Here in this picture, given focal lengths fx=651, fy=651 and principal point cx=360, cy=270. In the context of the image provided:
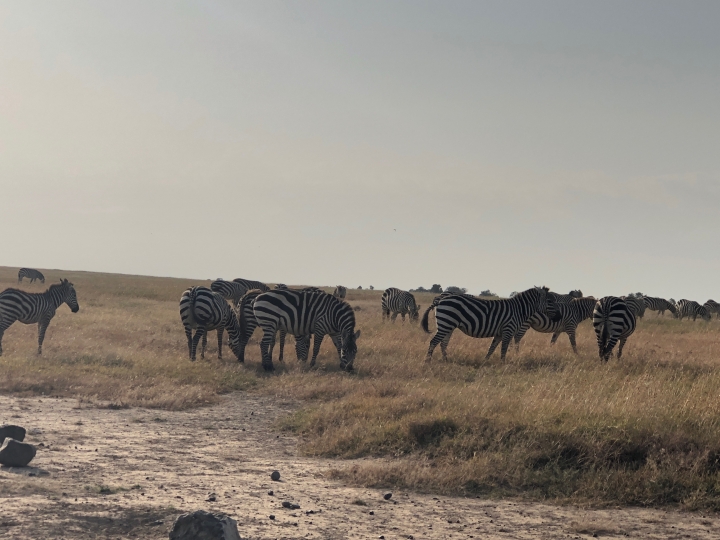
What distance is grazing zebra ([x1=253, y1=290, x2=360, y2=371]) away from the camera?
17.7 m

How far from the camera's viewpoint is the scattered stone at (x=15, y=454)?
7488mm

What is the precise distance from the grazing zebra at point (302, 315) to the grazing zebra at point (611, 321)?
7.29m

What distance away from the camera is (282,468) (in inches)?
329

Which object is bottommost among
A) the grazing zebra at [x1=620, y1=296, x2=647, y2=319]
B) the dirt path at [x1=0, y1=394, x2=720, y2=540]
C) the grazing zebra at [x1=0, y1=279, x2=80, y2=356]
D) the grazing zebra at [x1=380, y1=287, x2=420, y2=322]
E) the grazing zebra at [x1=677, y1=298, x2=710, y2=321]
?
the dirt path at [x1=0, y1=394, x2=720, y2=540]

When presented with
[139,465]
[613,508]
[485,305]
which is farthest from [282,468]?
[485,305]

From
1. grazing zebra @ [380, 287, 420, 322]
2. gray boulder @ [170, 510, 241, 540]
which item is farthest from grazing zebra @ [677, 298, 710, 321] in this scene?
gray boulder @ [170, 510, 241, 540]

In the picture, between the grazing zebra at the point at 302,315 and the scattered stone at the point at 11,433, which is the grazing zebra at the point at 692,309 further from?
the scattered stone at the point at 11,433

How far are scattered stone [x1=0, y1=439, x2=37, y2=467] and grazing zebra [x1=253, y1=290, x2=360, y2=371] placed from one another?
32.6 ft

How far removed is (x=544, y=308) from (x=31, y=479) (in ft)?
52.0

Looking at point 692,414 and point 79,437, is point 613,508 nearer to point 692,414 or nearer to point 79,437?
point 692,414

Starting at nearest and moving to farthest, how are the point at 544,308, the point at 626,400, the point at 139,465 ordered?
the point at 139,465, the point at 626,400, the point at 544,308

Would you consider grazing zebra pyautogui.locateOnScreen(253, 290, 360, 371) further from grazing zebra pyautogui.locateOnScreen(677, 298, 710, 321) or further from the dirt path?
grazing zebra pyautogui.locateOnScreen(677, 298, 710, 321)

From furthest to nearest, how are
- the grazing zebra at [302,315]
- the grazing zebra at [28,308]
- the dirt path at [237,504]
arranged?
1. the grazing zebra at [28,308]
2. the grazing zebra at [302,315]
3. the dirt path at [237,504]

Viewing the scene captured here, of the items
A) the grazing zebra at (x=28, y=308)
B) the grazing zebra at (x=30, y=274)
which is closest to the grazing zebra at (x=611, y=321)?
the grazing zebra at (x=28, y=308)
